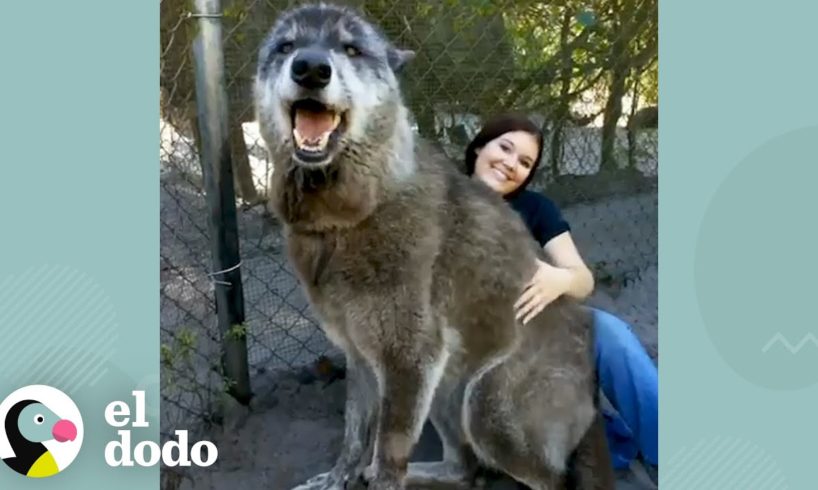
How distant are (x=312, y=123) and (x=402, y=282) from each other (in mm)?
500

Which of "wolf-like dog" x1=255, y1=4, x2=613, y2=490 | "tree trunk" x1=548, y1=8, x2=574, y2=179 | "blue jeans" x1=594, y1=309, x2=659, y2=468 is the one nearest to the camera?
"wolf-like dog" x1=255, y1=4, x2=613, y2=490

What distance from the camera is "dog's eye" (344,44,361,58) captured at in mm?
2539

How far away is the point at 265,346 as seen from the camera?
123 inches

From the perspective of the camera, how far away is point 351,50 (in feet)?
8.37

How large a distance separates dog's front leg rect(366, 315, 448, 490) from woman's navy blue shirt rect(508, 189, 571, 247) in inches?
19.9

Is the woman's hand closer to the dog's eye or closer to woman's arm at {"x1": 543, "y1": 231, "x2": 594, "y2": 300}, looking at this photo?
woman's arm at {"x1": 543, "y1": 231, "x2": 594, "y2": 300}

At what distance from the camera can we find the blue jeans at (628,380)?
2908 millimetres

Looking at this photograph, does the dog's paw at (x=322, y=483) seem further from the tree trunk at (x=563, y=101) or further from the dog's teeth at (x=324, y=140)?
the tree trunk at (x=563, y=101)

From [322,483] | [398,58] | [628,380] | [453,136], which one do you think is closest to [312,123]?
[398,58]

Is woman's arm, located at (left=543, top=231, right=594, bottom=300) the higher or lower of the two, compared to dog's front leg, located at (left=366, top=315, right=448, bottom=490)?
higher

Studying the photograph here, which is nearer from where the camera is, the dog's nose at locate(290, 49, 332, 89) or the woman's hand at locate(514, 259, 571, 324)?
the dog's nose at locate(290, 49, 332, 89)

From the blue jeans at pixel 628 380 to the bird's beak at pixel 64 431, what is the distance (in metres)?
1.53

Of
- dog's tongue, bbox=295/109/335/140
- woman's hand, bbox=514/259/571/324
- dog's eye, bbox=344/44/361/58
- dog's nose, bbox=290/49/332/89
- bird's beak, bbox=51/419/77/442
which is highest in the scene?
dog's eye, bbox=344/44/361/58

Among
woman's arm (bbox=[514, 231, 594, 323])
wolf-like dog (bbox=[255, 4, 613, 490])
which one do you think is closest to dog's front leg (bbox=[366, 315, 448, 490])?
wolf-like dog (bbox=[255, 4, 613, 490])
